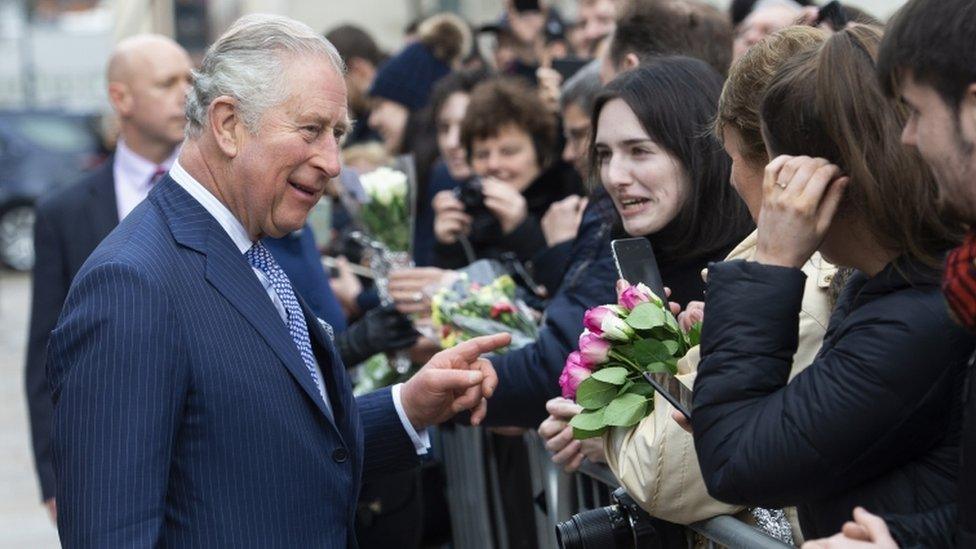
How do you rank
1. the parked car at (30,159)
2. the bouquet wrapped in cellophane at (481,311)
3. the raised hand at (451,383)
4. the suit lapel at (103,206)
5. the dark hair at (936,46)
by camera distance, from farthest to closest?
1. the parked car at (30,159)
2. the suit lapel at (103,206)
3. the bouquet wrapped in cellophane at (481,311)
4. the raised hand at (451,383)
5. the dark hair at (936,46)

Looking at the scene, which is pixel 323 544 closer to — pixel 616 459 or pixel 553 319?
pixel 616 459

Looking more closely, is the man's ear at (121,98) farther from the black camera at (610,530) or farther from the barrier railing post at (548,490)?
the black camera at (610,530)

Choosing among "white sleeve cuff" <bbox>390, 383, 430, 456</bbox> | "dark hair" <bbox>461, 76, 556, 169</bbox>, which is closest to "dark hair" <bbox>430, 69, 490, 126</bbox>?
"dark hair" <bbox>461, 76, 556, 169</bbox>

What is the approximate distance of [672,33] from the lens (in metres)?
4.61

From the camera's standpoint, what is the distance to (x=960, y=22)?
1.99m

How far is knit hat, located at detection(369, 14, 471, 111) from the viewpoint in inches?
315

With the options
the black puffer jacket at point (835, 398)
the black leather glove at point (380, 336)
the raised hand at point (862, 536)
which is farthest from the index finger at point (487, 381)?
the black leather glove at point (380, 336)

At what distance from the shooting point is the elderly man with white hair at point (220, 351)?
8.52 ft

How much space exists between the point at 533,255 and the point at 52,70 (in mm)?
33235

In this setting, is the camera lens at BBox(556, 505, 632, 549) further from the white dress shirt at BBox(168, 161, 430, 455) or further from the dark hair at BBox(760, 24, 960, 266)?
the dark hair at BBox(760, 24, 960, 266)

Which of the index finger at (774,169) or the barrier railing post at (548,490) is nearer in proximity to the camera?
the index finger at (774,169)

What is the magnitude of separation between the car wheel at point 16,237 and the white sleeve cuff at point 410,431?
2130 centimetres

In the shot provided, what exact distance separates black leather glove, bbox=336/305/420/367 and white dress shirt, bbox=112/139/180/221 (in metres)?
1.05

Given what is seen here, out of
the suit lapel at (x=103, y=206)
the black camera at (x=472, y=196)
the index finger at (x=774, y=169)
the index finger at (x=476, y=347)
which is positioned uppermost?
the index finger at (x=774, y=169)
